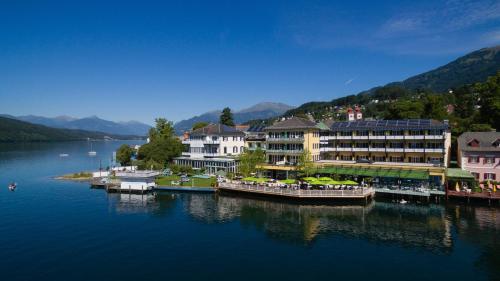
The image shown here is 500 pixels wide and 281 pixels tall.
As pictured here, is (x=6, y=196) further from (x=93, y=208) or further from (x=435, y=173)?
(x=435, y=173)

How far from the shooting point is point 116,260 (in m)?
34.1

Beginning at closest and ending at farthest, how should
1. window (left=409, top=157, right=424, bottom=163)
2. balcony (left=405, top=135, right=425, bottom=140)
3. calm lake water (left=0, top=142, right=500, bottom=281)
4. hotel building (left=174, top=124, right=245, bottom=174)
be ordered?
calm lake water (left=0, top=142, right=500, bottom=281)
balcony (left=405, top=135, right=425, bottom=140)
window (left=409, top=157, right=424, bottom=163)
hotel building (left=174, top=124, right=245, bottom=174)

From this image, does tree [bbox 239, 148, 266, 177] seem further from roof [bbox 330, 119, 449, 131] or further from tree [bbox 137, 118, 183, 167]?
tree [bbox 137, 118, 183, 167]

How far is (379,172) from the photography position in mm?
63125

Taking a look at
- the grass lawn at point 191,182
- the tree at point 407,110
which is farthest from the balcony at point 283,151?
the tree at point 407,110

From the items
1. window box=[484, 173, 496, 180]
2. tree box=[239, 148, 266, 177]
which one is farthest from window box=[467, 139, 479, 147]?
tree box=[239, 148, 266, 177]

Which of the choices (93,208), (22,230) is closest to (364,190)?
(93,208)

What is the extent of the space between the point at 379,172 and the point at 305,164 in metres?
14.1

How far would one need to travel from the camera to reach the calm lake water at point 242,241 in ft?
103

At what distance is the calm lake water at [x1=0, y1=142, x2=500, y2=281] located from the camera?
3147cm

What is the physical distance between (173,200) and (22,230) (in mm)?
23856

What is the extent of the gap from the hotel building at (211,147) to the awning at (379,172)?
87.4ft

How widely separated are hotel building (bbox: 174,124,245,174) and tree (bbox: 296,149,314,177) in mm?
20422

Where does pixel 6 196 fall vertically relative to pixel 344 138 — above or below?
below
